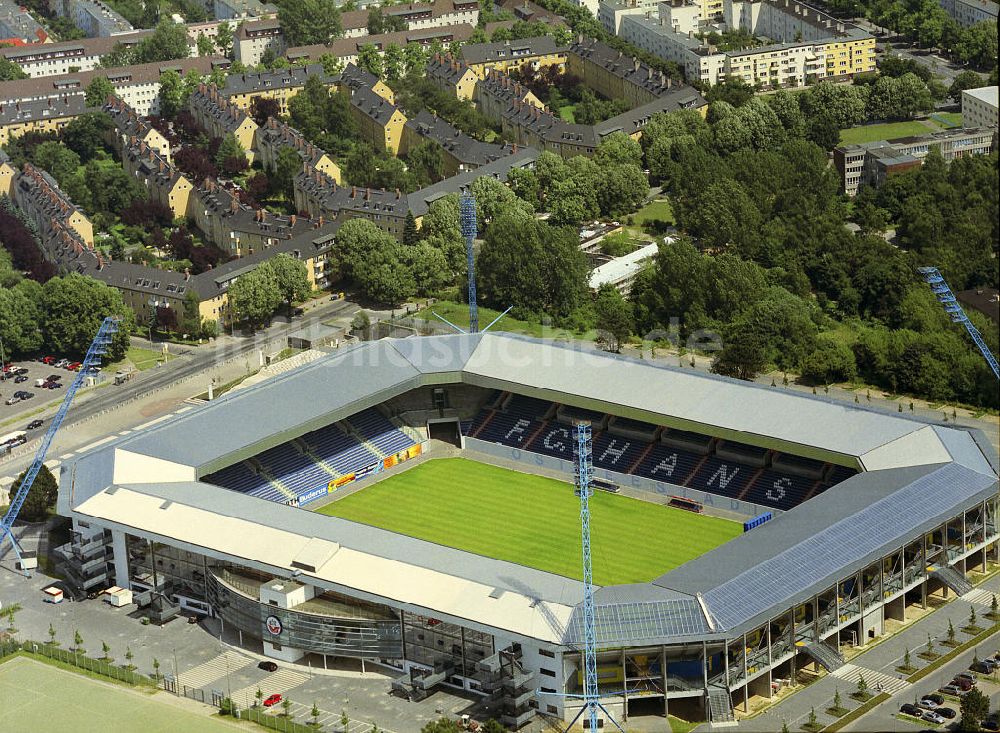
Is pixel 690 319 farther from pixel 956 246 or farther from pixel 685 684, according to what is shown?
pixel 685 684

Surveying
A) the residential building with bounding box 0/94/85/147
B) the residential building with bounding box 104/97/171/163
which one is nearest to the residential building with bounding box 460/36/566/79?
the residential building with bounding box 104/97/171/163

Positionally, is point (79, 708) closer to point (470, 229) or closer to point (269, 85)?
point (470, 229)

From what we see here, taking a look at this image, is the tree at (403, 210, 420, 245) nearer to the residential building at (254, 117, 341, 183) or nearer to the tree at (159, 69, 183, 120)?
the residential building at (254, 117, 341, 183)

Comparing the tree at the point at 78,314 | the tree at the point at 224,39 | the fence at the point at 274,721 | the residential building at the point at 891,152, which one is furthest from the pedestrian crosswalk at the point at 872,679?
the tree at the point at 224,39

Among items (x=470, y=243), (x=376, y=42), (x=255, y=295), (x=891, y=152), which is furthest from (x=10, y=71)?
(x=891, y=152)

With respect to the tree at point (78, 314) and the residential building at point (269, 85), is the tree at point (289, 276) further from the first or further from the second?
the residential building at point (269, 85)

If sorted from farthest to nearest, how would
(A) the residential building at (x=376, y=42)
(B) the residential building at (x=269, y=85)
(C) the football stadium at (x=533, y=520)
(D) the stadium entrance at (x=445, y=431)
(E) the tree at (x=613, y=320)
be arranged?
(A) the residential building at (x=376, y=42), (B) the residential building at (x=269, y=85), (E) the tree at (x=613, y=320), (D) the stadium entrance at (x=445, y=431), (C) the football stadium at (x=533, y=520)
